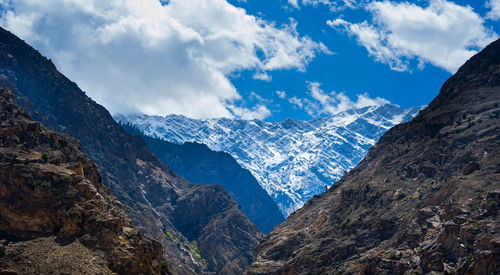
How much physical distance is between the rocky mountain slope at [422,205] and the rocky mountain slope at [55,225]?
4631 cm

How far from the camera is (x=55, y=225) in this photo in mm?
76438

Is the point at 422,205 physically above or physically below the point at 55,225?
below

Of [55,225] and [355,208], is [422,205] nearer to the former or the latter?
[355,208]

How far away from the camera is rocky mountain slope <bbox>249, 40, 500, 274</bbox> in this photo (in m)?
95.2

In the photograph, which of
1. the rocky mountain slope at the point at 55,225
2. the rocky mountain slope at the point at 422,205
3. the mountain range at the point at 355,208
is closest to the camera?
the rocky mountain slope at the point at 55,225

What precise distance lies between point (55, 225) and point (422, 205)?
73.7 m

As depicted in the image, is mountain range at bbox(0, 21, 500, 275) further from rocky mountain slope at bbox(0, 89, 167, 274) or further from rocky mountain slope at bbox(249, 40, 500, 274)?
rocky mountain slope at bbox(249, 40, 500, 274)

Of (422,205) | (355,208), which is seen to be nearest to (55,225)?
(422,205)

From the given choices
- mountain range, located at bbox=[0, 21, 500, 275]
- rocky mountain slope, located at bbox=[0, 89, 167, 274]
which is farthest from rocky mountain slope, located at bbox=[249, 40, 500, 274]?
rocky mountain slope, located at bbox=[0, 89, 167, 274]

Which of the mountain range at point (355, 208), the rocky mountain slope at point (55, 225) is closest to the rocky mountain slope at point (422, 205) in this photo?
the mountain range at point (355, 208)

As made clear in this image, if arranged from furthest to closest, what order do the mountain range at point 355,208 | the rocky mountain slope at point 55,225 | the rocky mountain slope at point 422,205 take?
the rocky mountain slope at point 422,205 < the mountain range at point 355,208 < the rocky mountain slope at point 55,225

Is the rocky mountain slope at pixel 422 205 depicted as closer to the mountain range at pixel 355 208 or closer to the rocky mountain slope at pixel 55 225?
the mountain range at pixel 355 208

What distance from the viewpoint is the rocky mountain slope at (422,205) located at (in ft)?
312

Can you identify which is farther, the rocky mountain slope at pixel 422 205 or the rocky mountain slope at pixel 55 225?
the rocky mountain slope at pixel 422 205
